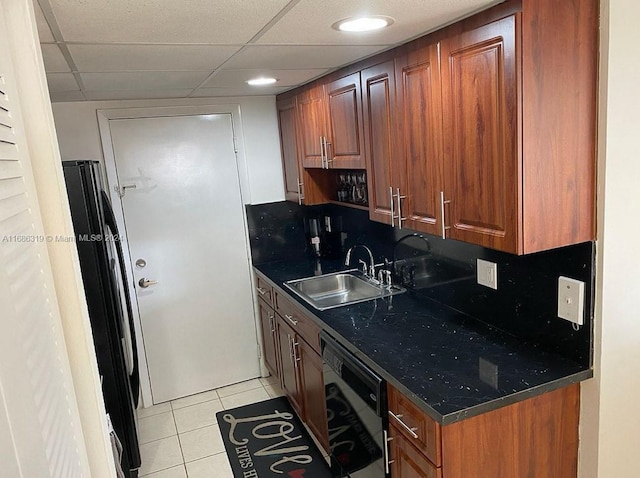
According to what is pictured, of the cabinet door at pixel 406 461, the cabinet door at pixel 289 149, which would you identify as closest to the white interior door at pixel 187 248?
the cabinet door at pixel 289 149

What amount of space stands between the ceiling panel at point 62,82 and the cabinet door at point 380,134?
1364 mm

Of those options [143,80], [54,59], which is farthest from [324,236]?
[54,59]

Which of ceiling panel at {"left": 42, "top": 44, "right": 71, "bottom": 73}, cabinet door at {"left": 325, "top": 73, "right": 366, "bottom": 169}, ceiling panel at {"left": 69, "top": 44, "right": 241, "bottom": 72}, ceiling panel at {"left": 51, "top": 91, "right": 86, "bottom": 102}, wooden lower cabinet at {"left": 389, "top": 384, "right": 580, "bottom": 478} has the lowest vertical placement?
wooden lower cabinet at {"left": 389, "top": 384, "right": 580, "bottom": 478}

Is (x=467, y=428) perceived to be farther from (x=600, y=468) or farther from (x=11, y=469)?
(x=11, y=469)

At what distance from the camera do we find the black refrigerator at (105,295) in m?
2.09

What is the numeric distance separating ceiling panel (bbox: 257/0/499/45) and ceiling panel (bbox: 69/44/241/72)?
27 cm

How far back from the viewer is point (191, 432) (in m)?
3.09

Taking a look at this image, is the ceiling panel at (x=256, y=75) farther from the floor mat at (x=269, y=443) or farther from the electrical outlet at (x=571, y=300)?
the floor mat at (x=269, y=443)

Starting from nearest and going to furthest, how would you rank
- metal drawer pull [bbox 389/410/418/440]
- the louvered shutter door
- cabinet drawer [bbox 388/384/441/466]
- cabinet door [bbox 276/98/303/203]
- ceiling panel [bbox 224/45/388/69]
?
the louvered shutter door < cabinet drawer [bbox 388/384/441/466] < metal drawer pull [bbox 389/410/418/440] < ceiling panel [bbox 224/45/388/69] < cabinet door [bbox 276/98/303/203]

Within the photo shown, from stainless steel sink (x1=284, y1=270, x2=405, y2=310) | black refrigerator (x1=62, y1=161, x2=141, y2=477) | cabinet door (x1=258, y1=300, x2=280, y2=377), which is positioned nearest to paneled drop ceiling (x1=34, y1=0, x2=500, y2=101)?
black refrigerator (x1=62, y1=161, x2=141, y2=477)

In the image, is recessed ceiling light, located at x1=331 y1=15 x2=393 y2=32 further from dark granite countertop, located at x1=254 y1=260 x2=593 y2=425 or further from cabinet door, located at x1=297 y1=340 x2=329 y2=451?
cabinet door, located at x1=297 y1=340 x2=329 y2=451

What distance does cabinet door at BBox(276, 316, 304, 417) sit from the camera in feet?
9.50

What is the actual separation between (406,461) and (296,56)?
168cm

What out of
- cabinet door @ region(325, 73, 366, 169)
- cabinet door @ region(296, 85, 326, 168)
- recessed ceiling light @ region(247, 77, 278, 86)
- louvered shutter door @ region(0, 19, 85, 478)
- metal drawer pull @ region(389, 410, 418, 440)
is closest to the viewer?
louvered shutter door @ region(0, 19, 85, 478)
